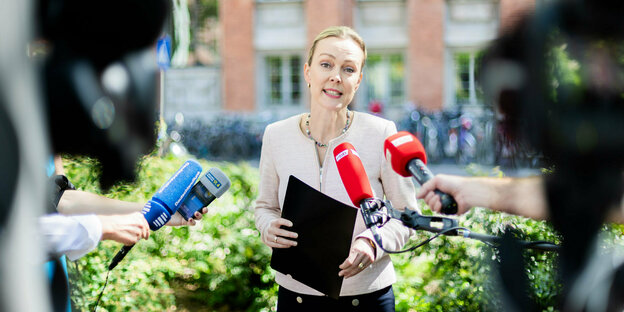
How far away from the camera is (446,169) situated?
479 inches

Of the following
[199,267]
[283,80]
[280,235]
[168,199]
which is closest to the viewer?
[168,199]

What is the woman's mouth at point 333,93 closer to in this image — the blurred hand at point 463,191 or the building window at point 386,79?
the blurred hand at point 463,191

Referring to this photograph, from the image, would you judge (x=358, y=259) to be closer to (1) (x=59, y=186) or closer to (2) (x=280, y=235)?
(2) (x=280, y=235)

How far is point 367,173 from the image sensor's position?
1.73 m

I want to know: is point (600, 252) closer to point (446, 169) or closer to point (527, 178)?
point (527, 178)

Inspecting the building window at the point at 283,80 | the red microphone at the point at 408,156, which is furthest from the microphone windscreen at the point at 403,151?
the building window at the point at 283,80

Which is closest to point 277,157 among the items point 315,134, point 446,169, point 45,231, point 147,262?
point 315,134

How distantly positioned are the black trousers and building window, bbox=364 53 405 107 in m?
14.7

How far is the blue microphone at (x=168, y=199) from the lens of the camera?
1.52 metres

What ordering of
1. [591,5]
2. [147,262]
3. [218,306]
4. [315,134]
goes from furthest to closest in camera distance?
[218,306] < [147,262] < [315,134] < [591,5]

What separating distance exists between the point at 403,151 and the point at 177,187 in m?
0.67

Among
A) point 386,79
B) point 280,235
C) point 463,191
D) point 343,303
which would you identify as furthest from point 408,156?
point 386,79

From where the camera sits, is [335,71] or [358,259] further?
[335,71]

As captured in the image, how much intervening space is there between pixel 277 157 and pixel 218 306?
191 cm
